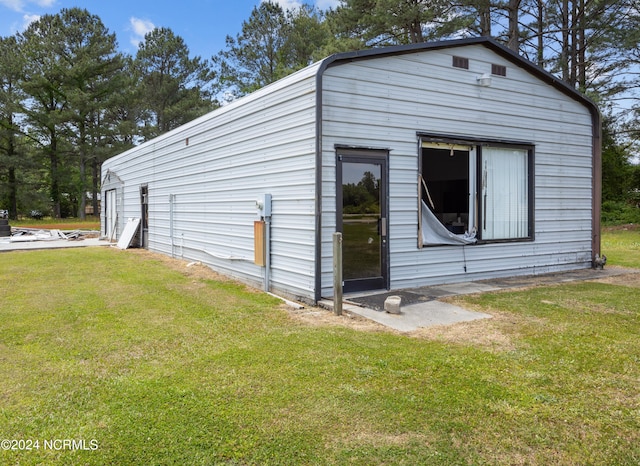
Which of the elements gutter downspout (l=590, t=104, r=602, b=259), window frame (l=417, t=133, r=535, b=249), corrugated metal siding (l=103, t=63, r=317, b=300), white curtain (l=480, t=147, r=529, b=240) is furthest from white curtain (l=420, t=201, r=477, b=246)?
gutter downspout (l=590, t=104, r=602, b=259)

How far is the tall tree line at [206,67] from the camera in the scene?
17.4m

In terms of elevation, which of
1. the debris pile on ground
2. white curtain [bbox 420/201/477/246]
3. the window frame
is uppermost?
the window frame

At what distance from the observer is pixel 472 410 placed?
250cm

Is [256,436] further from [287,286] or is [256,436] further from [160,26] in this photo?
[160,26]

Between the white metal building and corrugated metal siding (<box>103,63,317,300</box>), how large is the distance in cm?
3

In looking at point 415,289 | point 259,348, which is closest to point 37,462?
point 259,348

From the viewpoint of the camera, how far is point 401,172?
5730mm

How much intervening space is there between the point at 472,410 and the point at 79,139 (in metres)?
30.1

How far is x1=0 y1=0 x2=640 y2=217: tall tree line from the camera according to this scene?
1744 cm

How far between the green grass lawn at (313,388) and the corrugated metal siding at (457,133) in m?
1.32

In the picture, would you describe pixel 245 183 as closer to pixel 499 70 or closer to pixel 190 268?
pixel 190 268

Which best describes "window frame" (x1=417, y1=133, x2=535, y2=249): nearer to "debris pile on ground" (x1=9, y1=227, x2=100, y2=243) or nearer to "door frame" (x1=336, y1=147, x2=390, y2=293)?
"door frame" (x1=336, y1=147, x2=390, y2=293)

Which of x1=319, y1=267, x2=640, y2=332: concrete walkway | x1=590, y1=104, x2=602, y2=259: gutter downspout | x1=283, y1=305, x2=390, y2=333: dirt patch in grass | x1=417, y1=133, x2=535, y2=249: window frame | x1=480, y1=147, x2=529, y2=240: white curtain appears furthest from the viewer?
x1=590, y1=104, x2=602, y2=259: gutter downspout

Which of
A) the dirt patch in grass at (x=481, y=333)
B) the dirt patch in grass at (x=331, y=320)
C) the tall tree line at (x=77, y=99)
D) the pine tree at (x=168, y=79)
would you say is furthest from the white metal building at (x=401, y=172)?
the tall tree line at (x=77, y=99)
